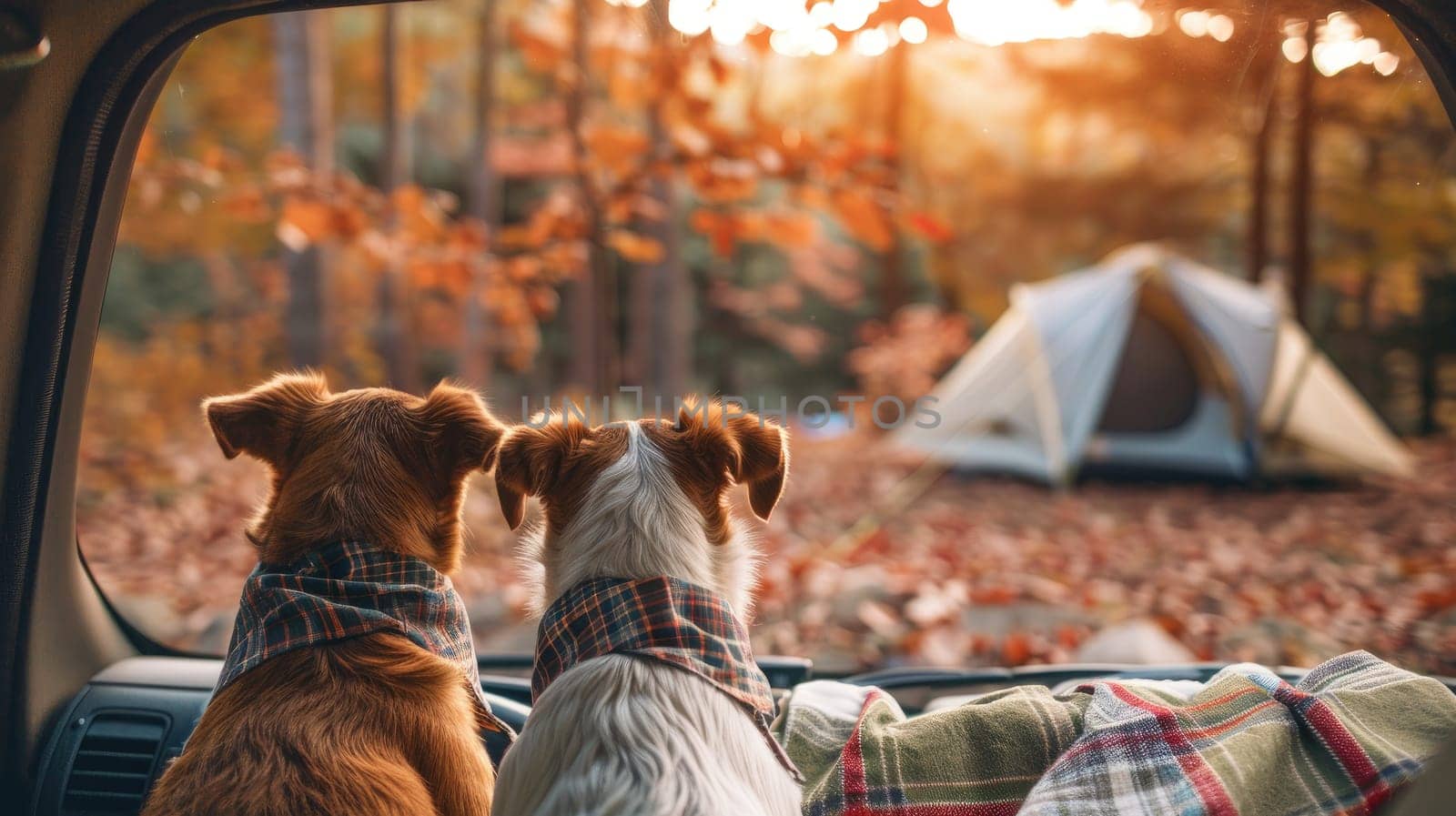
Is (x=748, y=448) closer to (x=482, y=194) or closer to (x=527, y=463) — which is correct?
(x=527, y=463)

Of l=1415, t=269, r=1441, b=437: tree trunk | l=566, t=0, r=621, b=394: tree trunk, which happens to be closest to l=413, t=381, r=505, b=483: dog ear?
l=566, t=0, r=621, b=394: tree trunk

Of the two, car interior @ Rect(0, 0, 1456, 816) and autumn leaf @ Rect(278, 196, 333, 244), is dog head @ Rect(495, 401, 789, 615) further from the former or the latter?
autumn leaf @ Rect(278, 196, 333, 244)

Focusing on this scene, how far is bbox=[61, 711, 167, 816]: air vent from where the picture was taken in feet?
6.32

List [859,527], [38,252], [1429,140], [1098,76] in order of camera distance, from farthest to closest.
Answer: [1098,76] → [859,527] → [1429,140] → [38,252]

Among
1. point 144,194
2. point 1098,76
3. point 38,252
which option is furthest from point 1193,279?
point 38,252

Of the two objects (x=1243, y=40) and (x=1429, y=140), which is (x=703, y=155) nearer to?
(x=1243, y=40)

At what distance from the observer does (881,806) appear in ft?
5.34

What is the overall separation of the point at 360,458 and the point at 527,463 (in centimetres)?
35

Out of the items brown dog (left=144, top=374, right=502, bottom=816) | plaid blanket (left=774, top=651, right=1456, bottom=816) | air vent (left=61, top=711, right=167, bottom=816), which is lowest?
air vent (left=61, top=711, right=167, bottom=816)

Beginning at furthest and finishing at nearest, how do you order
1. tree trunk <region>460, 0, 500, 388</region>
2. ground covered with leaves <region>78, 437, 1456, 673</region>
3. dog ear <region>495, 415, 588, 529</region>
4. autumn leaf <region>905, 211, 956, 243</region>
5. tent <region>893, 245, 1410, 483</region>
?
1. tree trunk <region>460, 0, 500, 388</region>
2. tent <region>893, 245, 1410, 483</region>
3. ground covered with leaves <region>78, 437, 1456, 673</region>
4. autumn leaf <region>905, 211, 956, 243</region>
5. dog ear <region>495, 415, 588, 529</region>

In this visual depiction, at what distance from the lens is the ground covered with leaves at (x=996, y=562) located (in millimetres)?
4176

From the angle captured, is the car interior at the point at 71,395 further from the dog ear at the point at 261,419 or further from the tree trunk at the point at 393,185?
the tree trunk at the point at 393,185

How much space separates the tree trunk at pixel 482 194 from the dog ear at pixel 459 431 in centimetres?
374

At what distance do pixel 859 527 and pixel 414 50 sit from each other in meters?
7.79
